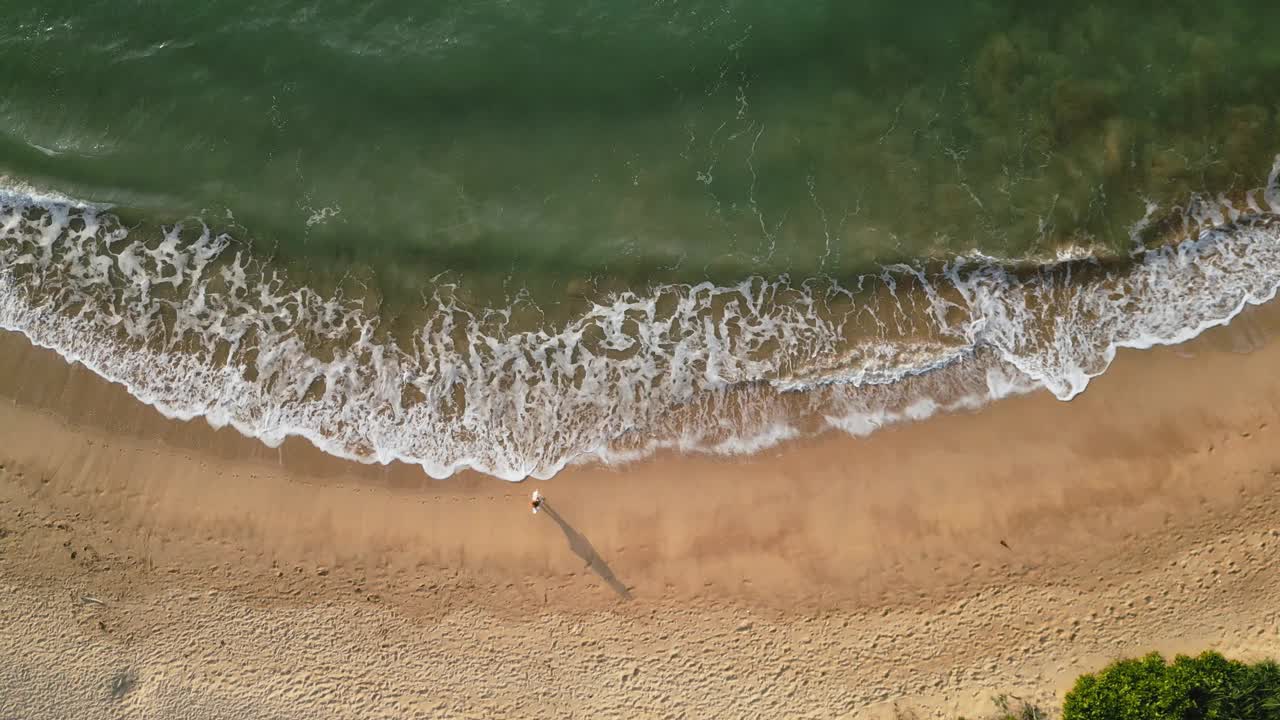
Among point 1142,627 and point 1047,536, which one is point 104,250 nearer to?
point 1047,536

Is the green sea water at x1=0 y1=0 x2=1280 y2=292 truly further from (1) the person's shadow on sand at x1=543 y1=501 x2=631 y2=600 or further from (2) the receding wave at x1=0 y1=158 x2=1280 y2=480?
(1) the person's shadow on sand at x1=543 y1=501 x2=631 y2=600

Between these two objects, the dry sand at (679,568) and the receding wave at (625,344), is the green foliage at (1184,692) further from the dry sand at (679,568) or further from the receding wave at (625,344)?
the receding wave at (625,344)

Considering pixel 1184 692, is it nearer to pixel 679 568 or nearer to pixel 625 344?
pixel 679 568

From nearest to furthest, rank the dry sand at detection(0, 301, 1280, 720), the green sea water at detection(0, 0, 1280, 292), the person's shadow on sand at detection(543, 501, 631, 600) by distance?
the dry sand at detection(0, 301, 1280, 720) < the person's shadow on sand at detection(543, 501, 631, 600) < the green sea water at detection(0, 0, 1280, 292)

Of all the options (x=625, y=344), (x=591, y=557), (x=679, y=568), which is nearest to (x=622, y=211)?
(x=625, y=344)

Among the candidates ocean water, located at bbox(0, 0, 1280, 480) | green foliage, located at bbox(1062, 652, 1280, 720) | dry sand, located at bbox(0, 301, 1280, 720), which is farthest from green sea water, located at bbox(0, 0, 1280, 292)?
green foliage, located at bbox(1062, 652, 1280, 720)

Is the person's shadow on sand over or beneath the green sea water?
beneath
